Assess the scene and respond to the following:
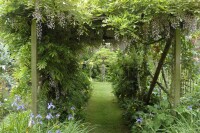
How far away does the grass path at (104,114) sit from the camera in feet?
16.6

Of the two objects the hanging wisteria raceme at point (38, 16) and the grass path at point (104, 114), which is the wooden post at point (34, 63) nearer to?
the hanging wisteria raceme at point (38, 16)

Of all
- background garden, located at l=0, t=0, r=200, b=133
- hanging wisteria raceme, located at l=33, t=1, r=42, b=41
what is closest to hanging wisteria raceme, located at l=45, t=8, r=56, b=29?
background garden, located at l=0, t=0, r=200, b=133

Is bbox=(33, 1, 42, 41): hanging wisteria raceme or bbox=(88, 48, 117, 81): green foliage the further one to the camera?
bbox=(88, 48, 117, 81): green foliage

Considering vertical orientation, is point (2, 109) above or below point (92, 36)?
below

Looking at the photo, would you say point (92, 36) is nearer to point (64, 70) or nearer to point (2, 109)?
point (64, 70)

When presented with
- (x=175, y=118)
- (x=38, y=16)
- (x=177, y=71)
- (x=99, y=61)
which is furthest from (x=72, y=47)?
(x=99, y=61)

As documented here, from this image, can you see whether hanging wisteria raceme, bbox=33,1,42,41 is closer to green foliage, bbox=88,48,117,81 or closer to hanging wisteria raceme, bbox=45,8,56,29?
hanging wisteria raceme, bbox=45,8,56,29

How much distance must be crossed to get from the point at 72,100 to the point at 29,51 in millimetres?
1307

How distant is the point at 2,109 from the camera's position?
523 cm

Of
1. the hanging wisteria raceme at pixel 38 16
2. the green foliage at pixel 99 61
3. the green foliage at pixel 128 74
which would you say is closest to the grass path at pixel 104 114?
the green foliage at pixel 128 74

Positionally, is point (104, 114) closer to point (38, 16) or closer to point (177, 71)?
point (177, 71)

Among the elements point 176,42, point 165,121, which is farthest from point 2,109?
point 176,42

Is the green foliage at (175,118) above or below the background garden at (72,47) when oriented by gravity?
below

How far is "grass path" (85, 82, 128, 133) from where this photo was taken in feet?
16.6
